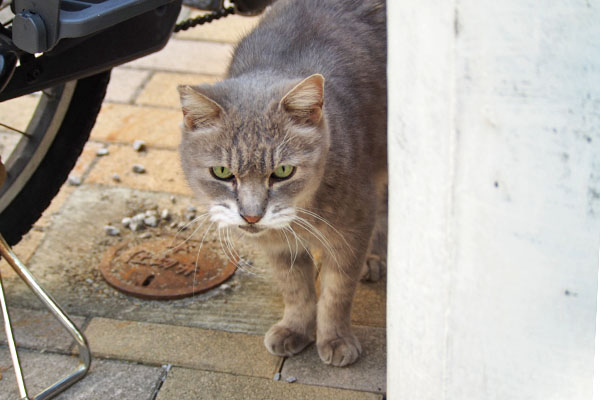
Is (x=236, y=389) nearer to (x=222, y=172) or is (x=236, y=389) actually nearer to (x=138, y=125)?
(x=222, y=172)

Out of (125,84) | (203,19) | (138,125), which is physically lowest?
(138,125)

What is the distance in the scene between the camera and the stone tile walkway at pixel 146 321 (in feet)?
7.54

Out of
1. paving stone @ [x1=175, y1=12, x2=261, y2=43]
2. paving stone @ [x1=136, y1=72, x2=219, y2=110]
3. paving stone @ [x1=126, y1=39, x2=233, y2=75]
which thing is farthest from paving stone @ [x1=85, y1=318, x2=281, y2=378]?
paving stone @ [x1=175, y1=12, x2=261, y2=43]

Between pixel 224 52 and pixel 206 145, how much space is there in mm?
2443

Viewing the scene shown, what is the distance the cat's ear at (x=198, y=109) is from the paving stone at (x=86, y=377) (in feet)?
2.69

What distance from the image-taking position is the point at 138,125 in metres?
3.80

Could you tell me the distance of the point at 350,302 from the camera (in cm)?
244

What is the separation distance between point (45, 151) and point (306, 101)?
116 cm

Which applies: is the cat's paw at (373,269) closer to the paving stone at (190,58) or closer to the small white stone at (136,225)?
the small white stone at (136,225)

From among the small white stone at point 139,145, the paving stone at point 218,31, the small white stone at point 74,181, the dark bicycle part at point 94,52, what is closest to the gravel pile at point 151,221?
the small white stone at point 74,181

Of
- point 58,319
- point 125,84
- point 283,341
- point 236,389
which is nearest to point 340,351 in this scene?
point 283,341

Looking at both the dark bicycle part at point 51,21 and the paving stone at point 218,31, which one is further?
the paving stone at point 218,31

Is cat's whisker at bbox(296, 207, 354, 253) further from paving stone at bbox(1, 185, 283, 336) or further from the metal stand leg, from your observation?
the metal stand leg

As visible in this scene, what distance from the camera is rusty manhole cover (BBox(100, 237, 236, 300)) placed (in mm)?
2738
